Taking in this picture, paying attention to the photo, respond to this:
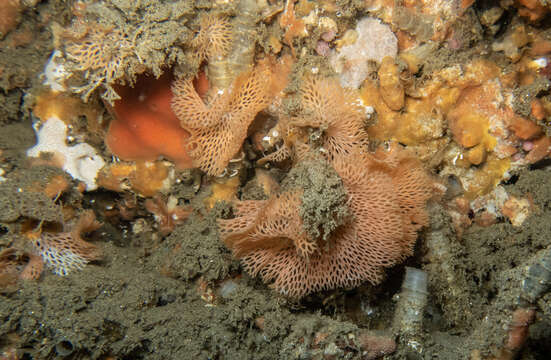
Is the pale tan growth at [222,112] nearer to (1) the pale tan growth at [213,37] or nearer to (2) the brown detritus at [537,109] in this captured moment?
(1) the pale tan growth at [213,37]

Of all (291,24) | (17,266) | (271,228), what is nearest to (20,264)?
(17,266)

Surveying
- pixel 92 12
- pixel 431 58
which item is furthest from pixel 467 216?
pixel 92 12

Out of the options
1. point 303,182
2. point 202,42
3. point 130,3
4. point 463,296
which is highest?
point 130,3

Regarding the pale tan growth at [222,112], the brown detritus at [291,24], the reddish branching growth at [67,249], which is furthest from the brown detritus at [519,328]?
the reddish branching growth at [67,249]

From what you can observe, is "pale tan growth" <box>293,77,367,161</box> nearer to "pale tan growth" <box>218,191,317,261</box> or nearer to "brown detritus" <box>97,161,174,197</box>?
"pale tan growth" <box>218,191,317,261</box>

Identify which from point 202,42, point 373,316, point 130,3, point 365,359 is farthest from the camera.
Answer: point 373,316

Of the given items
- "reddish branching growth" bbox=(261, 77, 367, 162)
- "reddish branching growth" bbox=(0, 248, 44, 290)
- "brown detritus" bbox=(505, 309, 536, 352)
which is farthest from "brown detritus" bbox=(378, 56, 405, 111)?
"reddish branching growth" bbox=(0, 248, 44, 290)

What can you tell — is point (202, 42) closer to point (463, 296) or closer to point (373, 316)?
point (373, 316)
